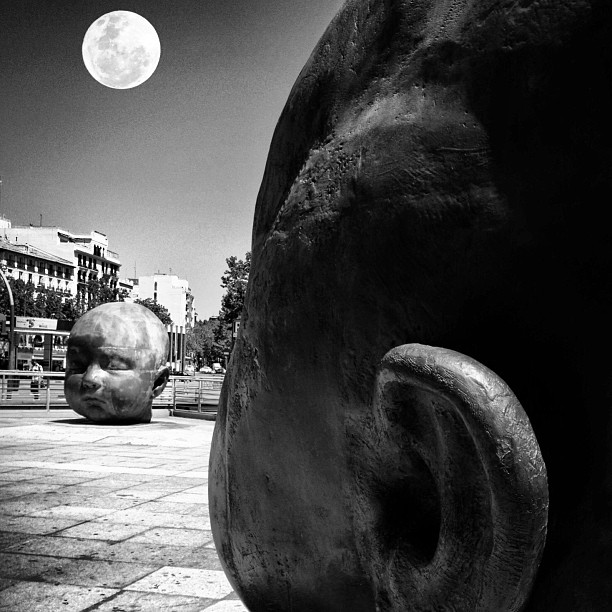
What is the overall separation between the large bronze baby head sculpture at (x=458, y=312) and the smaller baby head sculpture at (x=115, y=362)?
11417 mm

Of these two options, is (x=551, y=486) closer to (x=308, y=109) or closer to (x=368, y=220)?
(x=368, y=220)

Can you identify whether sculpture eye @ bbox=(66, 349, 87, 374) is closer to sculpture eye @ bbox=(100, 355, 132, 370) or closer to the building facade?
sculpture eye @ bbox=(100, 355, 132, 370)

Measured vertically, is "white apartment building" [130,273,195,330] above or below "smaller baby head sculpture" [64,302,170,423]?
above

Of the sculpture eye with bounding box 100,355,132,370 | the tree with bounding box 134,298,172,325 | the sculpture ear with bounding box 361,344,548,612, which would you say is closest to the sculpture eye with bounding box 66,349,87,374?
the sculpture eye with bounding box 100,355,132,370

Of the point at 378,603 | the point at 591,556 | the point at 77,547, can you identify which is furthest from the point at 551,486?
the point at 77,547

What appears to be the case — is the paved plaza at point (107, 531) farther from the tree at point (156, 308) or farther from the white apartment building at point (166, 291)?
the white apartment building at point (166, 291)

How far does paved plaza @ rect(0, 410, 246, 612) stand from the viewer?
3805 millimetres

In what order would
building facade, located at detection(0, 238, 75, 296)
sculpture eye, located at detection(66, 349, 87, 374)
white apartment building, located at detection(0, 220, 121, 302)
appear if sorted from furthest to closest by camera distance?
white apartment building, located at detection(0, 220, 121, 302) < building facade, located at detection(0, 238, 75, 296) < sculpture eye, located at detection(66, 349, 87, 374)

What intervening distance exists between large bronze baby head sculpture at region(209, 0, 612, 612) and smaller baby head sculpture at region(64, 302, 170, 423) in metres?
11.4

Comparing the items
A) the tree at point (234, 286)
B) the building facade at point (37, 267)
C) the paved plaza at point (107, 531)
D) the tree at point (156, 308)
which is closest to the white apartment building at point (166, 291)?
the tree at point (156, 308)

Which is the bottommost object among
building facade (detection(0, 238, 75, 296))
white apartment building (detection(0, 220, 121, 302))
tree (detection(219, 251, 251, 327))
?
tree (detection(219, 251, 251, 327))

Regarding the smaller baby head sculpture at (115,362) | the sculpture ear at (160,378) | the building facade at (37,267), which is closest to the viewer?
the smaller baby head sculpture at (115,362)

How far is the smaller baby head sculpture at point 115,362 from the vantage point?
1253cm

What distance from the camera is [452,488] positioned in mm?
1166
